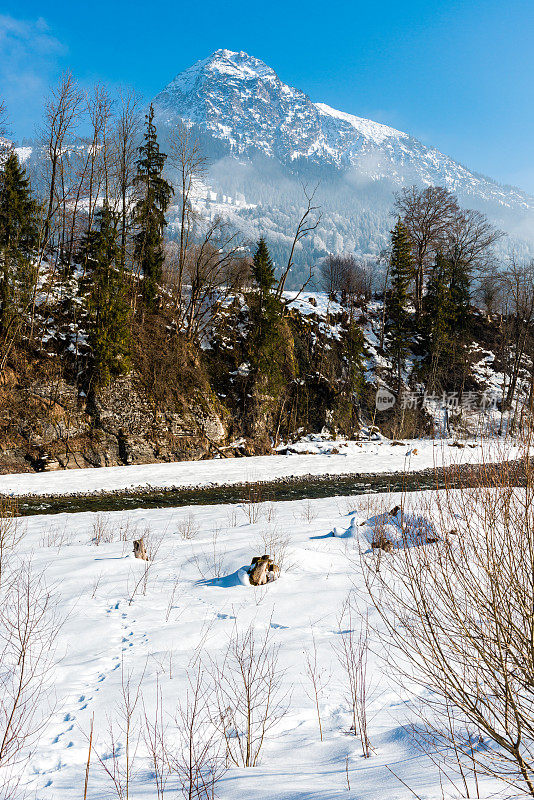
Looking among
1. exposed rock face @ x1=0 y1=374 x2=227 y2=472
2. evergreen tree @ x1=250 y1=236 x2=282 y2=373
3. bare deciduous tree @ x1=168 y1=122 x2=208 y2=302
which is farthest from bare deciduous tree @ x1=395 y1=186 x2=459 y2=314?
exposed rock face @ x1=0 y1=374 x2=227 y2=472

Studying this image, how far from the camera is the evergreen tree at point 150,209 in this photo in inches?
Result: 1080

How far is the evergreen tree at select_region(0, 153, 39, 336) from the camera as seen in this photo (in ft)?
69.2

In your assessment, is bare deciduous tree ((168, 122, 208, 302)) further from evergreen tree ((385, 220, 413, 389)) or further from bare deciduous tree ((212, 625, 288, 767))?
bare deciduous tree ((212, 625, 288, 767))

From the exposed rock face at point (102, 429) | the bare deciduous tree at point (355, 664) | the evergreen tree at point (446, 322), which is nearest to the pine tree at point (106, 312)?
the exposed rock face at point (102, 429)

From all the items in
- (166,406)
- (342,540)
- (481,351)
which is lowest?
(342,540)

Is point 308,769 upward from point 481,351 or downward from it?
downward

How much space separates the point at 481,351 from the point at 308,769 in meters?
44.2

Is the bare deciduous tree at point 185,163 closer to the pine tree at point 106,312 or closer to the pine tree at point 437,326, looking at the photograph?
the pine tree at point 106,312

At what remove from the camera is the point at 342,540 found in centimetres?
922

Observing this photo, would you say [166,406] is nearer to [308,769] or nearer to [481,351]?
[308,769]

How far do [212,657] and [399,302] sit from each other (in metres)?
37.5

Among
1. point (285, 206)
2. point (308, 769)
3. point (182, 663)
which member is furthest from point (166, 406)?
point (285, 206)

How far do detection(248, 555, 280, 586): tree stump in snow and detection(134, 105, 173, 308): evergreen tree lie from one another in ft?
79.4

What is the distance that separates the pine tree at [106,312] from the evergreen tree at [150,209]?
11.1 ft
